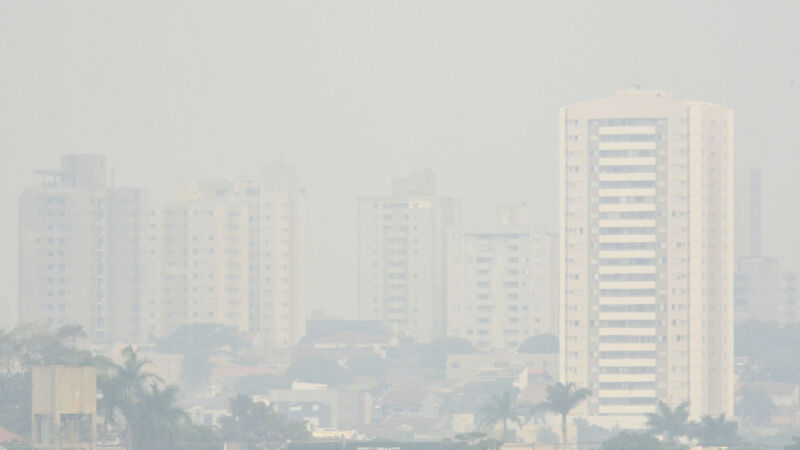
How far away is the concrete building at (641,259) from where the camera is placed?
190125mm

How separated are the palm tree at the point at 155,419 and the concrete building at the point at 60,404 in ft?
29.8

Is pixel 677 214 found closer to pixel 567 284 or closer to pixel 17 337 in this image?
pixel 567 284

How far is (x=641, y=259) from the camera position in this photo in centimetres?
19225

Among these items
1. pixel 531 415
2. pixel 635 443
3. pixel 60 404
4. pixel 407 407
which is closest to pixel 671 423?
pixel 635 443

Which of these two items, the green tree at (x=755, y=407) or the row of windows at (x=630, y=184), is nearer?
the row of windows at (x=630, y=184)

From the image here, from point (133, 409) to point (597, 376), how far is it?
292 ft

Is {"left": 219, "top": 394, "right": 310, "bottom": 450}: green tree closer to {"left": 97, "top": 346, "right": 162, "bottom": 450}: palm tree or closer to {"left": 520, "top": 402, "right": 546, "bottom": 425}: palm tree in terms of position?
{"left": 97, "top": 346, "right": 162, "bottom": 450}: palm tree

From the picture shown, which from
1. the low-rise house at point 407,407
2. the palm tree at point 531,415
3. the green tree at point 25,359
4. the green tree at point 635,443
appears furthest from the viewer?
the low-rise house at point 407,407

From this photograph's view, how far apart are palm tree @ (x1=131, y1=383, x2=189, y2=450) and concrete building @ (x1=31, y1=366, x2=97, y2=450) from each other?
9068 millimetres

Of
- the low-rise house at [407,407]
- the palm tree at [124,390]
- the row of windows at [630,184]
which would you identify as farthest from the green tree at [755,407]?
the palm tree at [124,390]

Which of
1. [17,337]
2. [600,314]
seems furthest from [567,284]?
[17,337]

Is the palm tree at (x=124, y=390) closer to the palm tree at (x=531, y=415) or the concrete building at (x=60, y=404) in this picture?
the concrete building at (x=60, y=404)

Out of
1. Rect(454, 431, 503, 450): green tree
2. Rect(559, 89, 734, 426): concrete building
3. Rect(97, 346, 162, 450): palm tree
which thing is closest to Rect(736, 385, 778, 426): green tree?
Rect(559, 89, 734, 426): concrete building

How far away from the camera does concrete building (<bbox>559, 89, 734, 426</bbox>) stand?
19012 cm
